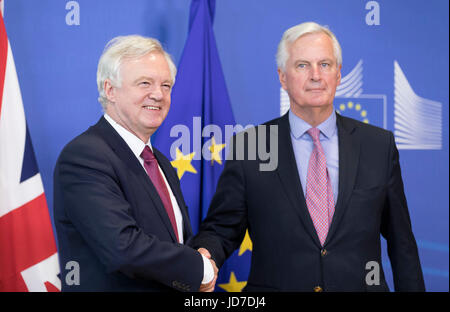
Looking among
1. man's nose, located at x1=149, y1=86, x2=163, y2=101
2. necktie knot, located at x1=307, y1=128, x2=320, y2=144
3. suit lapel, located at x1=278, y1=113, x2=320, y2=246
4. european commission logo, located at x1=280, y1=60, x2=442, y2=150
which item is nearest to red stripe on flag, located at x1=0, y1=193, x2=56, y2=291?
man's nose, located at x1=149, y1=86, x2=163, y2=101

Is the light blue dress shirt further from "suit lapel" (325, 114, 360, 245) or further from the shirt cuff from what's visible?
the shirt cuff

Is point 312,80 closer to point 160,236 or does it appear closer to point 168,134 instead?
point 160,236

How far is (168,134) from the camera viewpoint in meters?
3.29

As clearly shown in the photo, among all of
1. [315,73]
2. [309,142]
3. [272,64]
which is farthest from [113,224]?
[272,64]

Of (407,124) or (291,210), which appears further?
(407,124)

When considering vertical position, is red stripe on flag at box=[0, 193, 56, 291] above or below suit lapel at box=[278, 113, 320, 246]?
below

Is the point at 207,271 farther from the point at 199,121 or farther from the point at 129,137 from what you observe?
the point at 199,121

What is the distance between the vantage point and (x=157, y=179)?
2234 mm

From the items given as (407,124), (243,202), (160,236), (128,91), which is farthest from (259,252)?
(407,124)

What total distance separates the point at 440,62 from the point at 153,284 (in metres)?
2.98

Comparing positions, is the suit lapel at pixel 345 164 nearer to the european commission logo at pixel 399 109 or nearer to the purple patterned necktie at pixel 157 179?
the purple patterned necktie at pixel 157 179

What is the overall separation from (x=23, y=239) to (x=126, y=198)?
1.26 meters

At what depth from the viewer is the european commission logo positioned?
3719 millimetres
